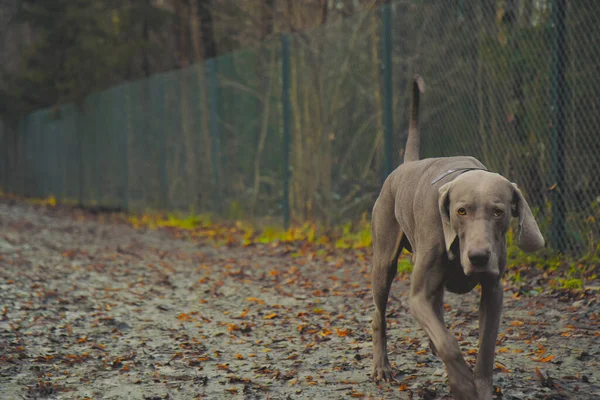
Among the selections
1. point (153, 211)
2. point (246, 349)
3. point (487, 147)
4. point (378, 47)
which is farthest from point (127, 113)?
point (246, 349)

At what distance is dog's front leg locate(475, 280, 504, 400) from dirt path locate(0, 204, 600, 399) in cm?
41

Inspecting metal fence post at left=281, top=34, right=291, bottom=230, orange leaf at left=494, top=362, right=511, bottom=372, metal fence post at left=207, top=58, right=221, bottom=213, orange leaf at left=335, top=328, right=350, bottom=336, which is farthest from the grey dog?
metal fence post at left=207, top=58, right=221, bottom=213

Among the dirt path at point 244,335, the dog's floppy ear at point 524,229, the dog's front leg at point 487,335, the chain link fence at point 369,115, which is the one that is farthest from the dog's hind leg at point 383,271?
the chain link fence at point 369,115

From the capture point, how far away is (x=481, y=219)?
3170 mm

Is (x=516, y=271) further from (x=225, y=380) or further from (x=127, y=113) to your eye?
(x=127, y=113)


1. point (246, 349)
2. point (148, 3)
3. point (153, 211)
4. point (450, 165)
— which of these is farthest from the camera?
point (148, 3)

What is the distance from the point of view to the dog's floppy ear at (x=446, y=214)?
335 cm

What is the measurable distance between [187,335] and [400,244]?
2015mm

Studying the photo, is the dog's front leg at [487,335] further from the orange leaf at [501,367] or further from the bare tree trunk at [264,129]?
the bare tree trunk at [264,129]

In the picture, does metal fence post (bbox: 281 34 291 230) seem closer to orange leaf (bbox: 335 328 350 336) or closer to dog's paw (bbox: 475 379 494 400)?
orange leaf (bbox: 335 328 350 336)

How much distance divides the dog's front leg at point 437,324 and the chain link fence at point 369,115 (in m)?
3.37

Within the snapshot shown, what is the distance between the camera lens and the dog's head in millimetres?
3139

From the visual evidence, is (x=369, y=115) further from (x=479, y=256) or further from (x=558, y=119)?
(x=479, y=256)

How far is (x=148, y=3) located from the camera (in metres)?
19.5
